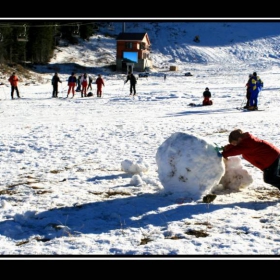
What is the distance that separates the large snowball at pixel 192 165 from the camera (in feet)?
18.6

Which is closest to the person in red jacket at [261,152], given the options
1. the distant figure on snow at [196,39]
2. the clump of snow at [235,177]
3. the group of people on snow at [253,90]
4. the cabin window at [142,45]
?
the clump of snow at [235,177]

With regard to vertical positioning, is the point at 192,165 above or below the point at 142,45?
below

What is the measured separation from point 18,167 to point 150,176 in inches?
101

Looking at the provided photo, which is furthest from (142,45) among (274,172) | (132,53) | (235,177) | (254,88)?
(274,172)

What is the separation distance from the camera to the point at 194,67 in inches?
2709

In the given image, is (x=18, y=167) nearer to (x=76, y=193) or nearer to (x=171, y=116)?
(x=76, y=193)

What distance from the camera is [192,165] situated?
223 inches

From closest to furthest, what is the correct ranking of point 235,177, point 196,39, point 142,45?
point 235,177, point 142,45, point 196,39

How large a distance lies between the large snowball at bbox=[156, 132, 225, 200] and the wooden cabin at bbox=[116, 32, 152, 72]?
183 feet

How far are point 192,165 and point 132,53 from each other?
59059 millimetres

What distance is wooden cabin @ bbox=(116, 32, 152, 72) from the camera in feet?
202

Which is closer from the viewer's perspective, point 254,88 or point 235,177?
point 235,177

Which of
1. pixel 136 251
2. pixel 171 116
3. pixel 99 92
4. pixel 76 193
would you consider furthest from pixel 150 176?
pixel 99 92

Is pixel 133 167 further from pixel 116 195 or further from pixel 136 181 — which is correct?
pixel 116 195
